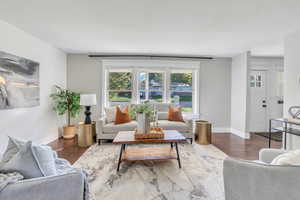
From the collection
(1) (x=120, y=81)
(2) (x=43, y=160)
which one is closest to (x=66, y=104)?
(1) (x=120, y=81)

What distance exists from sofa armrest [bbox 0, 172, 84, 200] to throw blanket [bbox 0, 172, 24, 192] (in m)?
0.03

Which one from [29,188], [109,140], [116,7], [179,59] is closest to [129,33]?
[116,7]

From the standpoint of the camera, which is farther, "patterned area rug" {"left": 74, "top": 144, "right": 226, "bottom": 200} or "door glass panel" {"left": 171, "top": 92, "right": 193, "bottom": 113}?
"door glass panel" {"left": 171, "top": 92, "right": 193, "bottom": 113}

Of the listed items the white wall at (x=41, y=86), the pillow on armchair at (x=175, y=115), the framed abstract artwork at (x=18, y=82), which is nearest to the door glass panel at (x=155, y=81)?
the pillow on armchair at (x=175, y=115)

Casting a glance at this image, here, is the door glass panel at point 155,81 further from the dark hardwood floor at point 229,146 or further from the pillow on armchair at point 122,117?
the dark hardwood floor at point 229,146

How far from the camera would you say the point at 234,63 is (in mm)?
4984

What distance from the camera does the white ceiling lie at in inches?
84.9

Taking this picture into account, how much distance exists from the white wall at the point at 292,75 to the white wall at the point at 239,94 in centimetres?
123

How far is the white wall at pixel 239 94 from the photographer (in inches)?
175

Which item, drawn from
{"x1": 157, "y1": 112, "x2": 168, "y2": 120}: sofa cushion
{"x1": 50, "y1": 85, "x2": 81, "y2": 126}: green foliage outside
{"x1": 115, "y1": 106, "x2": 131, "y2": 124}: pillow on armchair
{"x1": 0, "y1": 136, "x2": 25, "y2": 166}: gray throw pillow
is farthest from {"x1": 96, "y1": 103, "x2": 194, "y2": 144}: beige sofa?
{"x1": 0, "y1": 136, "x2": 25, "y2": 166}: gray throw pillow

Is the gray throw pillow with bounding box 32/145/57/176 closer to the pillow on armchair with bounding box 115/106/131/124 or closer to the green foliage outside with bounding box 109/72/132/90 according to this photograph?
the pillow on armchair with bounding box 115/106/131/124

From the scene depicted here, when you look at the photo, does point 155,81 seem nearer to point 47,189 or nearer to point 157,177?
point 157,177

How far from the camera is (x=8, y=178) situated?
1034 mm

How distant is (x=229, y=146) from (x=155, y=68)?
2.90 metres
